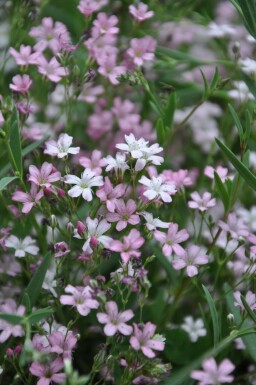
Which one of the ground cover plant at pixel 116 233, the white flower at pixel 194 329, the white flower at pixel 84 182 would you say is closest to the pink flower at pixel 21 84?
the ground cover plant at pixel 116 233

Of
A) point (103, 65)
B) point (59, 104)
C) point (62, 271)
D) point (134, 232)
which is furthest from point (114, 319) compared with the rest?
point (59, 104)

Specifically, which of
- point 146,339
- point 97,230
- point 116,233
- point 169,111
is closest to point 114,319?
point 146,339

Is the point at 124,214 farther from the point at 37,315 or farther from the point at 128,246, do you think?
the point at 37,315

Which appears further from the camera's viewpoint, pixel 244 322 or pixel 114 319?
pixel 244 322

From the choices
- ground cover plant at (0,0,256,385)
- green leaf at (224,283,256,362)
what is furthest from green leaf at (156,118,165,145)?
green leaf at (224,283,256,362)

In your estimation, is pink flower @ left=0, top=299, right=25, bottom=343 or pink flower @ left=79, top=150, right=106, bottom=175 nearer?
pink flower @ left=0, top=299, right=25, bottom=343

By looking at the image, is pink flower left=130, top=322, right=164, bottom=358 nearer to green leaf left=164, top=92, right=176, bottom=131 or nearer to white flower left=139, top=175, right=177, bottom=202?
white flower left=139, top=175, right=177, bottom=202

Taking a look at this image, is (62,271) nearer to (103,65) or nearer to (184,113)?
(103,65)

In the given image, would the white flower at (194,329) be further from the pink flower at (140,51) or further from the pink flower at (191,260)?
the pink flower at (140,51)
